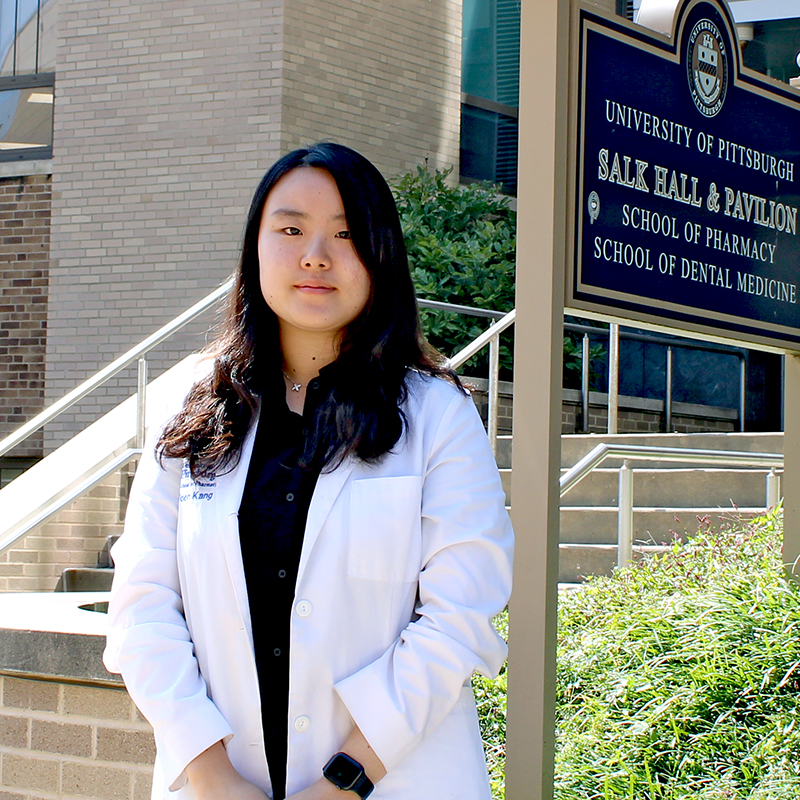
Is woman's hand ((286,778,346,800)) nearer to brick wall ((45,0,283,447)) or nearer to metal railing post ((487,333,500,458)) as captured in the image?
metal railing post ((487,333,500,458))

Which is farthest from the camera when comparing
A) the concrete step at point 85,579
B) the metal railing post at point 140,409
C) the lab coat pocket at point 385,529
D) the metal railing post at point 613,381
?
the metal railing post at point 613,381

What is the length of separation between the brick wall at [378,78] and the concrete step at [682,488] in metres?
4.79

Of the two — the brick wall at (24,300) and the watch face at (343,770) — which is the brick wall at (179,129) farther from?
the watch face at (343,770)

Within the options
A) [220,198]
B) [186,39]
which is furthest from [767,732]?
[186,39]

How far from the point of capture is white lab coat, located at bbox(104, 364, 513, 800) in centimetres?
180

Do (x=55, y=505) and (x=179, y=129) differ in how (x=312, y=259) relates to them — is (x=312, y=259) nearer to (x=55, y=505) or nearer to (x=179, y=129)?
(x=55, y=505)

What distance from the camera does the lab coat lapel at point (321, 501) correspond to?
1847 millimetres

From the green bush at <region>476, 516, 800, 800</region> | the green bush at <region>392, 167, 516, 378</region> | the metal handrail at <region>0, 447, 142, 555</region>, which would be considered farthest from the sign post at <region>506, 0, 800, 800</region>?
the green bush at <region>392, 167, 516, 378</region>

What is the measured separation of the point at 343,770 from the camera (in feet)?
5.77

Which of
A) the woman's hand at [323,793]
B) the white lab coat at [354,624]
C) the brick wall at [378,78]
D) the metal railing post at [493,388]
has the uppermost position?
the brick wall at [378,78]

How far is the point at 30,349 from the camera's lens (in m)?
10.8

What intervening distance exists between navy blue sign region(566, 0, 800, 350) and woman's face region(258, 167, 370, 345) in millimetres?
885

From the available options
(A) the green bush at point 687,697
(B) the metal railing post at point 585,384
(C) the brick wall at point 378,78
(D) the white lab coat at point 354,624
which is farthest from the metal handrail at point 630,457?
(C) the brick wall at point 378,78

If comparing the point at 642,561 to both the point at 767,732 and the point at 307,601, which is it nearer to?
the point at 767,732
